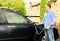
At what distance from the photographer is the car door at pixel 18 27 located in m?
10.3

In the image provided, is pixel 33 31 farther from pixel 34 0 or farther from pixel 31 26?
pixel 34 0

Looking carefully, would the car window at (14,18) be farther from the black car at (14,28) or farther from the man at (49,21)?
the man at (49,21)

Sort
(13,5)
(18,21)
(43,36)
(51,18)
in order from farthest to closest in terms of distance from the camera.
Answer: (13,5) → (43,36) → (18,21) → (51,18)

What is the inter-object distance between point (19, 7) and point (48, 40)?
698 centimetres

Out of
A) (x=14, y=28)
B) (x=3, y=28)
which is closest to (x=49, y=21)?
(x=14, y=28)

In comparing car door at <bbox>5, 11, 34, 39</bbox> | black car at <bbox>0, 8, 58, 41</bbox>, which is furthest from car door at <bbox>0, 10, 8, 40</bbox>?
car door at <bbox>5, 11, 34, 39</bbox>

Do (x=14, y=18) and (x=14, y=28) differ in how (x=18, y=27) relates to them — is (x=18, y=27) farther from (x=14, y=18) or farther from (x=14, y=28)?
(x=14, y=18)

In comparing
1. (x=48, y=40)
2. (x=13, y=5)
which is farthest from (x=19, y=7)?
(x=48, y=40)

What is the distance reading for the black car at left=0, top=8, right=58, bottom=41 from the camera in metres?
10.2

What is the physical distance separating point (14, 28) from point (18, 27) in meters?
0.17

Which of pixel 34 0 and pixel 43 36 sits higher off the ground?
pixel 34 0

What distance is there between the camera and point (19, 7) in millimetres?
16797

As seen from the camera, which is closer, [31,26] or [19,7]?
[31,26]

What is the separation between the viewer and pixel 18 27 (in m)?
10.4
